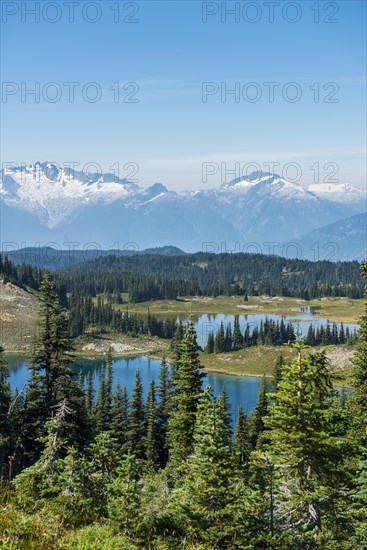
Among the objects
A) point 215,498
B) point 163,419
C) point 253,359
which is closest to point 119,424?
point 163,419

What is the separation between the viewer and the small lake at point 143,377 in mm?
125188

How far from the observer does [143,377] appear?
147 metres

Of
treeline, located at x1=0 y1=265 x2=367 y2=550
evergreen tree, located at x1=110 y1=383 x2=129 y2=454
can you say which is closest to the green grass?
evergreen tree, located at x1=110 y1=383 x2=129 y2=454

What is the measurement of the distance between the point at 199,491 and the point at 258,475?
471 centimetres

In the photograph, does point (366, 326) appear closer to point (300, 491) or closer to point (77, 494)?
point (300, 491)

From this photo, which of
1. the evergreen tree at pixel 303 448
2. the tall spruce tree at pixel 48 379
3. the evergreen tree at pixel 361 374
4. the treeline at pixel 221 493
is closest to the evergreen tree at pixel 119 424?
the tall spruce tree at pixel 48 379

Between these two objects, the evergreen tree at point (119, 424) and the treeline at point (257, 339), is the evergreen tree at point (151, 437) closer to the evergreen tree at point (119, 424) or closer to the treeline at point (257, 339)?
the evergreen tree at point (119, 424)

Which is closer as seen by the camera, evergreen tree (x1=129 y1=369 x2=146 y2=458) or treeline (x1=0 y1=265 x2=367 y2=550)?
treeline (x1=0 y1=265 x2=367 y2=550)

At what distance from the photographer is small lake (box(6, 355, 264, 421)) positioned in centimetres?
12519

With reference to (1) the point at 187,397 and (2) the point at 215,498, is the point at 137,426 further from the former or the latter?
(2) the point at 215,498

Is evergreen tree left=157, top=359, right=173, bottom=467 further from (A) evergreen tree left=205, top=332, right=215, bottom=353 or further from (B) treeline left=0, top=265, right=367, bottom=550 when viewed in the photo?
(A) evergreen tree left=205, top=332, right=215, bottom=353

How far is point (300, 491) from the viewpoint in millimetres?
18344

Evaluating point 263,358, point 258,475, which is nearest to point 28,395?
point 258,475

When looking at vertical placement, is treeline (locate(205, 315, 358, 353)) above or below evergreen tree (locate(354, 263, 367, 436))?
below
